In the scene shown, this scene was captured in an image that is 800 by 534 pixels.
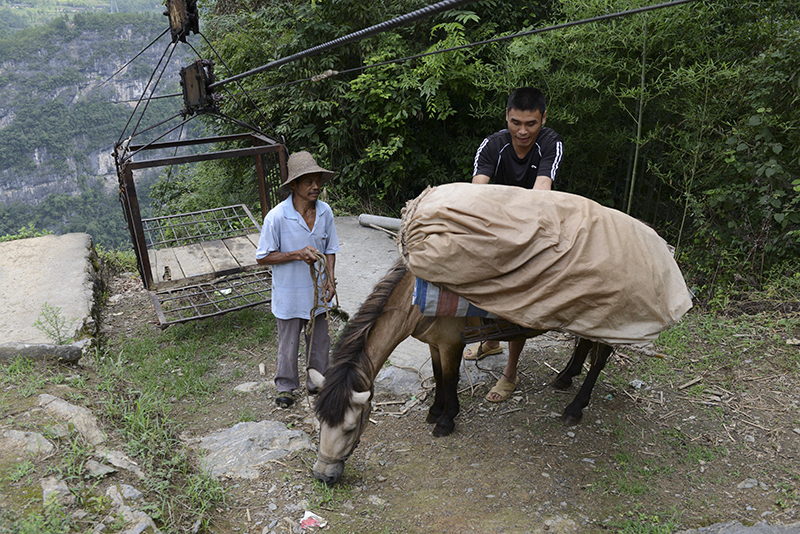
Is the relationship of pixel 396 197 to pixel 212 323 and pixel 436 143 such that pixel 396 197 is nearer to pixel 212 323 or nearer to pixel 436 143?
pixel 436 143

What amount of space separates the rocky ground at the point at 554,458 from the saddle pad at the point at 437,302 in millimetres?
1049

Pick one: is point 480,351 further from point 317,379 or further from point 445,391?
point 317,379

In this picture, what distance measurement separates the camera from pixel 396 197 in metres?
8.59

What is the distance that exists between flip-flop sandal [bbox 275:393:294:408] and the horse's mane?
3.76 ft

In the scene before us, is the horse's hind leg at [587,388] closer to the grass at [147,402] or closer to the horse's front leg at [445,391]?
the horse's front leg at [445,391]

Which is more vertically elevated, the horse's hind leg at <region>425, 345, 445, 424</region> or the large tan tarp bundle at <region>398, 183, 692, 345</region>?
the large tan tarp bundle at <region>398, 183, 692, 345</region>

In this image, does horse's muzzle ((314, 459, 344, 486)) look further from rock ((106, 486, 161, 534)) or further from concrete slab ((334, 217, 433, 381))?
concrete slab ((334, 217, 433, 381))

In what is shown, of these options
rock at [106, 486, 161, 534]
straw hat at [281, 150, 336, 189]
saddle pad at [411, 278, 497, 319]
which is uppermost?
straw hat at [281, 150, 336, 189]

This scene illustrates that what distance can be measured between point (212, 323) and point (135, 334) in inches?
A: 32.0

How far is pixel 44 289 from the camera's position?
5258 mm

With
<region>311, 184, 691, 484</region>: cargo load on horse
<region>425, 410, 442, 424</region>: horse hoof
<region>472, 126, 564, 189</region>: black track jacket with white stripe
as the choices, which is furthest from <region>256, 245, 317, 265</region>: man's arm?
<region>425, 410, 442, 424</region>: horse hoof

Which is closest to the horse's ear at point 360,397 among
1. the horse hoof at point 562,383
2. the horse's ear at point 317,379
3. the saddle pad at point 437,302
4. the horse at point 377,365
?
the horse at point 377,365

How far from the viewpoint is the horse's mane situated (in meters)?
2.77

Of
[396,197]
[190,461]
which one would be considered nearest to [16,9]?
[396,197]
